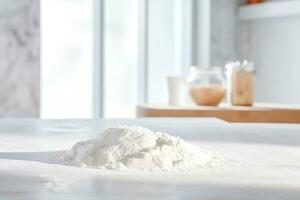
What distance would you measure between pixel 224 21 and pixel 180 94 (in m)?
0.96

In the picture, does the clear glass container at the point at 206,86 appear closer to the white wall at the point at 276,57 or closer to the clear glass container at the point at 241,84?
the clear glass container at the point at 241,84

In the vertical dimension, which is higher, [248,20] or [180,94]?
[248,20]

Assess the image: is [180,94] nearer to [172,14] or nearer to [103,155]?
[172,14]

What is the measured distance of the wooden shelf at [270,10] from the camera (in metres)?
3.13

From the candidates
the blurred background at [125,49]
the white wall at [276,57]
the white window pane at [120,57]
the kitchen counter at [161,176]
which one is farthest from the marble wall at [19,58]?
the kitchen counter at [161,176]

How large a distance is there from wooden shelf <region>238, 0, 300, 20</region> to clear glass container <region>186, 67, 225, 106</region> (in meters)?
0.63

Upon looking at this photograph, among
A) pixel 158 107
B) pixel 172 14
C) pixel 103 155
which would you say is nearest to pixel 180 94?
pixel 158 107

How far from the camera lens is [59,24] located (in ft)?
10.9

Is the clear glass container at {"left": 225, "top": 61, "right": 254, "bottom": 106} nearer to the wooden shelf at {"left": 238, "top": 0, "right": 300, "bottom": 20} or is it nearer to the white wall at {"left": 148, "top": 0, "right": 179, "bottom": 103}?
the wooden shelf at {"left": 238, "top": 0, "right": 300, "bottom": 20}

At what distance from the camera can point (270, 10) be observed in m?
3.27

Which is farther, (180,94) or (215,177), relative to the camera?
(180,94)

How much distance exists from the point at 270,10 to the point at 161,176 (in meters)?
2.67

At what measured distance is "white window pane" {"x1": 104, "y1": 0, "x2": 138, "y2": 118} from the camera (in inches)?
138

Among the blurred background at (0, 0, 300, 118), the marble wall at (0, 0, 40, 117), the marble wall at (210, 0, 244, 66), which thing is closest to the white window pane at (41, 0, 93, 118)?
the blurred background at (0, 0, 300, 118)
